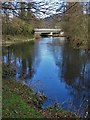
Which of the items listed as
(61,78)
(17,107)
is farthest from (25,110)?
(61,78)

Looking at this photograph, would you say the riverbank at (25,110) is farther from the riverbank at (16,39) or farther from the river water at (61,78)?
the riverbank at (16,39)

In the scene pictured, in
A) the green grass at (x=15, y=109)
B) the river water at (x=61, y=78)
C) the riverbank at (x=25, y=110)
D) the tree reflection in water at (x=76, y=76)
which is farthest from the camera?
the river water at (x=61, y=78)

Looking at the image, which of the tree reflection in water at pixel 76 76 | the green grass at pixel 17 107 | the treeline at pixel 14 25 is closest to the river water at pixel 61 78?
the tree reflection in water at pixel 76 76

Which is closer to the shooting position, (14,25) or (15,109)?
(15,109)

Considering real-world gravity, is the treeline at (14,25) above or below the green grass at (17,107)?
above

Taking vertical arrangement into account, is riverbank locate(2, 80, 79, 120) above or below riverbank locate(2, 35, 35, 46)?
below

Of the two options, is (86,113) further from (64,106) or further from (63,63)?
(63,63)

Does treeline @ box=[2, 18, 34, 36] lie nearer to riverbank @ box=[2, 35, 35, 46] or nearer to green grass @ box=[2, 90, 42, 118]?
riverbank @ box=[2, 35, 35, 46]

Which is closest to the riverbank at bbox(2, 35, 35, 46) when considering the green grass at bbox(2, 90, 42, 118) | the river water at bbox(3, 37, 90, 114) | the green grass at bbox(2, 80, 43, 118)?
the river water at bbox(3, 37, 90, 114)

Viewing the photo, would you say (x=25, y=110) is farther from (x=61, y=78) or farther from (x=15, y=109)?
(x=61, y=78)

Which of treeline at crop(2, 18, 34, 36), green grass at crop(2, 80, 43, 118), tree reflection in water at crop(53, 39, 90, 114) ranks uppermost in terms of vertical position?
treeline at crop(2, 18, 34, 36)

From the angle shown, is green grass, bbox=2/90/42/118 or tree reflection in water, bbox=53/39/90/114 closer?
green grass, bbox=2/90/42/118

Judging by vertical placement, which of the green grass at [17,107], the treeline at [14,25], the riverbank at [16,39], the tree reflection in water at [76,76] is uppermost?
the treeline at [14,25]

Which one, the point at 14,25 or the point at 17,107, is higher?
the point at 14,25
